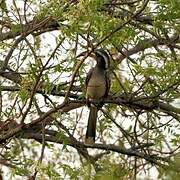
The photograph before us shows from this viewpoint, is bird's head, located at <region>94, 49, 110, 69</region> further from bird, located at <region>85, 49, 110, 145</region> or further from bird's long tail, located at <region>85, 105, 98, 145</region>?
bird's long tail, located at <region>85, 105, 98, 145</region>

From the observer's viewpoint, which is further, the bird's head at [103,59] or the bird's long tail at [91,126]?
the bird's long tail at [91,126]

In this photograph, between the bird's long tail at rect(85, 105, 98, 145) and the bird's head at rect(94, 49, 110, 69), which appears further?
the bird's long tail at rect(85, 105, 98, 145)

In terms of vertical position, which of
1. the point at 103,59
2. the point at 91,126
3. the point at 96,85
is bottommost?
the point at 91,126

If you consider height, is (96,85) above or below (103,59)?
below

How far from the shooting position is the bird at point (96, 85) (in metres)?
4.23

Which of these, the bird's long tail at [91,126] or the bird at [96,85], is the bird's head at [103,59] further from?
the bird's long tail at [91,126]

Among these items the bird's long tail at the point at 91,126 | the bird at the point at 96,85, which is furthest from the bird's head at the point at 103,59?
the bird's long tail at the point at 91,126

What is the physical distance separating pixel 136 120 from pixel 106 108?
0.61 m

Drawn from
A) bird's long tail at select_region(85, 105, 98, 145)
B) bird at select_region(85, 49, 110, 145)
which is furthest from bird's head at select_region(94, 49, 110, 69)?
bird's long tail at select_region(85, 105, 98, 145)

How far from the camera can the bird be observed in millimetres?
4234

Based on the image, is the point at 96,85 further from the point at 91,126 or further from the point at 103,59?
the point at 91,126

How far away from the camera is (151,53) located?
153 inches

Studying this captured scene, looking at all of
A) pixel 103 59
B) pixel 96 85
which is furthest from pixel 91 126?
pixel 103 59

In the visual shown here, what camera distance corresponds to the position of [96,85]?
14.1 feet
